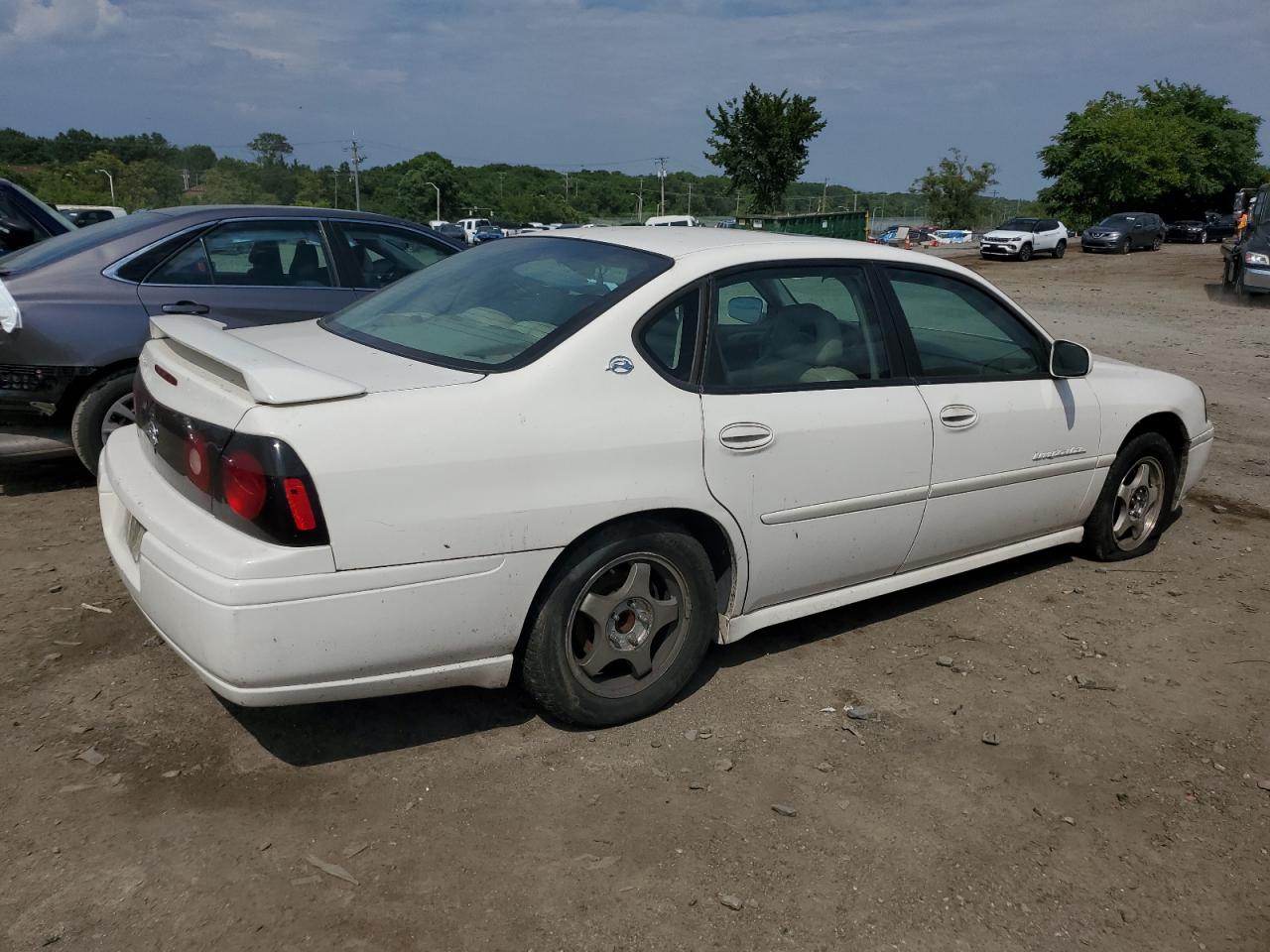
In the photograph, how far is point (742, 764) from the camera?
→ 3.28 meters

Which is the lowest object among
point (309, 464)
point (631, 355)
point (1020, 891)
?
point (1020, 891)

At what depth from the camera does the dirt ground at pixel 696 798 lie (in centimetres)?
257

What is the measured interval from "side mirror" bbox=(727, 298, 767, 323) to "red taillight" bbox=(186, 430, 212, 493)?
1769 millimetres

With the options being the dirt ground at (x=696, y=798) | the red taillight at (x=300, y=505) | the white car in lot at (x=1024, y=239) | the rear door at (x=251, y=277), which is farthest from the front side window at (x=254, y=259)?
the white car in lot at (x=1024, y=239)

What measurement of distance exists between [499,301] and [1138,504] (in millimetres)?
3441

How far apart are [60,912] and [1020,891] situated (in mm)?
2393

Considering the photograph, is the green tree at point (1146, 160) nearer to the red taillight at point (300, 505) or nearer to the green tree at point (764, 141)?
the green tree at point (764, 141)

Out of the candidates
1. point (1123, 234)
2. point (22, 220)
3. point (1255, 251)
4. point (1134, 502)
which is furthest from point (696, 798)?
point (1123, 234)

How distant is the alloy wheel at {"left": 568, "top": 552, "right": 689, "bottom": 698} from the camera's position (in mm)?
3283

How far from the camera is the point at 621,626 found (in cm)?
339

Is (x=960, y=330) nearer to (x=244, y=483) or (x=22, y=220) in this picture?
(x=244, y=483)

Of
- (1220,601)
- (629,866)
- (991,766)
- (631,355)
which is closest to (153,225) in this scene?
(631,355)

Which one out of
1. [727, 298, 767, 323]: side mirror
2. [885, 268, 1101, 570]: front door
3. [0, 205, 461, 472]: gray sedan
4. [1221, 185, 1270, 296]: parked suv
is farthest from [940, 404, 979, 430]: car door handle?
[1221, 185, 1270, 296]: parked suv

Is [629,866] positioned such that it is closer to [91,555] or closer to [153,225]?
[91,555]
